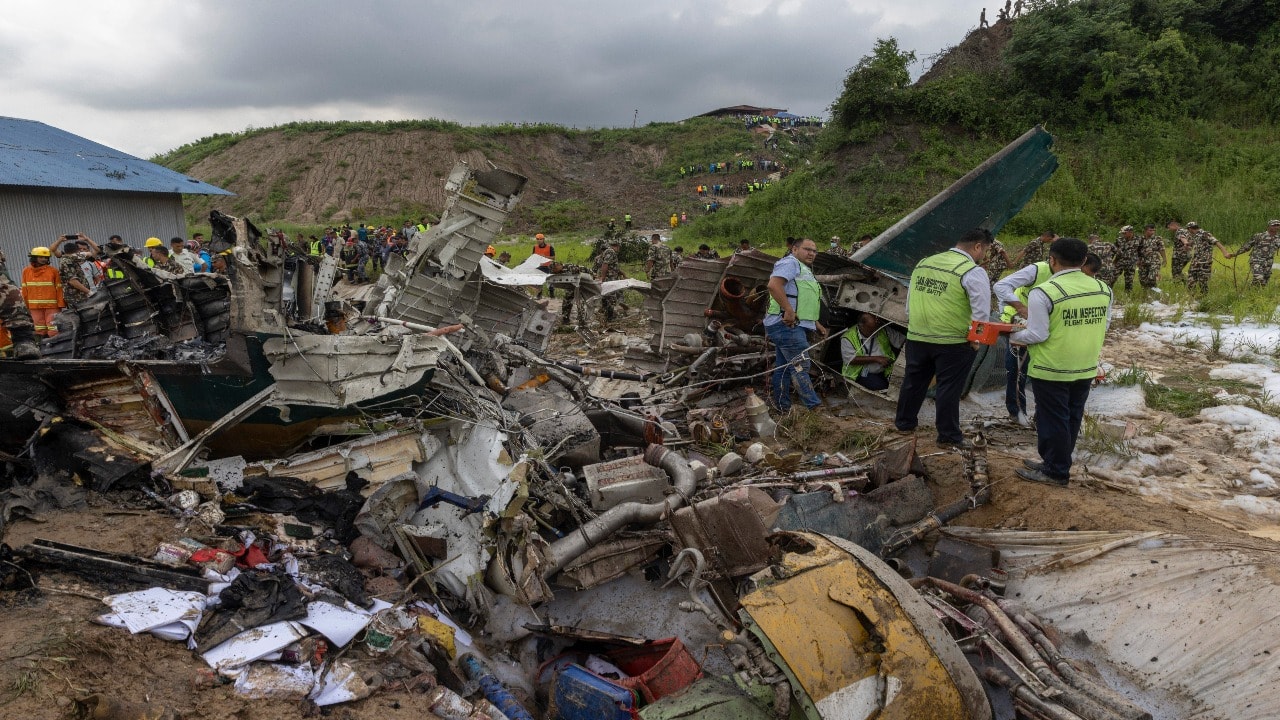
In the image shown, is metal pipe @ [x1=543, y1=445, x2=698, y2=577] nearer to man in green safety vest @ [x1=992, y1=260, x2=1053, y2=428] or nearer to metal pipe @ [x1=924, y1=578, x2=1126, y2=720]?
metal pipe @ [x1=924, y1=578, x2=1126, y2=720]

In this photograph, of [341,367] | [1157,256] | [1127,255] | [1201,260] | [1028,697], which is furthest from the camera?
[1127,255]

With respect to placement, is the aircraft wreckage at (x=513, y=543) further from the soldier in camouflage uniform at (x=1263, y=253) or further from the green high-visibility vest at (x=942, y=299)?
the soldier in camouflage uniform at (x=1263, y=253)

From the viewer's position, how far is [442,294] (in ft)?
22.2

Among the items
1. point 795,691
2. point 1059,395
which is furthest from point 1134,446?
point 795,691

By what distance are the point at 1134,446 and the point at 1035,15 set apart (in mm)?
22197

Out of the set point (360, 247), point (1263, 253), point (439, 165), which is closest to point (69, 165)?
point (360, 247)

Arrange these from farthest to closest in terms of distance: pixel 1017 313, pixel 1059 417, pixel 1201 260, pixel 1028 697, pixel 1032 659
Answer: pixel 1201 260 < pixel 1017 313 < pixel 1059 417 < pixel 1032 659 < pixel 1028 697

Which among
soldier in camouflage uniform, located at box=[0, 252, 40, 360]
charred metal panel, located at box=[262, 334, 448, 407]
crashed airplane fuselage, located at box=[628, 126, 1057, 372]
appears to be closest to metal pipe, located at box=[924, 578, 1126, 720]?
crashed airplane fuselage, located at box=[628, 126, 1057, 372]

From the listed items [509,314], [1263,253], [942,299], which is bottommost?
[509,314]

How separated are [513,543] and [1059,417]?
10.6ft

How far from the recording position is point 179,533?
12.8 feet

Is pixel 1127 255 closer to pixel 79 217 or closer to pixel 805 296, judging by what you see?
pixel 805 296

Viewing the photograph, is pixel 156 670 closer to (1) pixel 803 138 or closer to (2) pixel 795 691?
(2) pixel 795 691

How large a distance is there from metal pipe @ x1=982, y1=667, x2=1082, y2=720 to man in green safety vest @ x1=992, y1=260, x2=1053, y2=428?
110 inches
